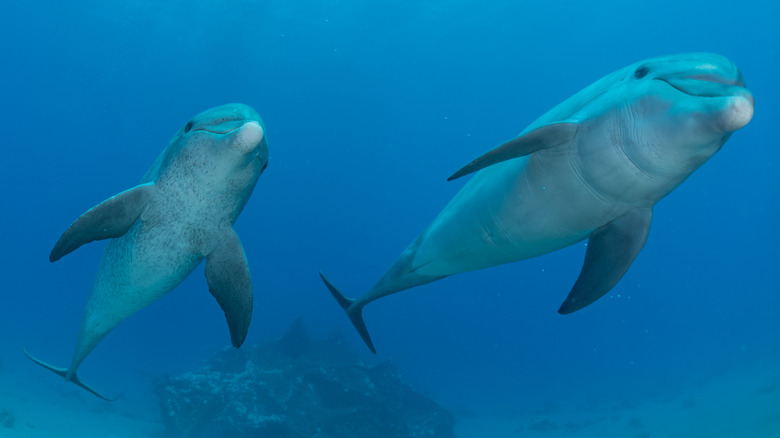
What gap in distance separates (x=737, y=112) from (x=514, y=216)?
1.54 meters

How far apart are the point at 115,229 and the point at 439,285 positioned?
52262mm

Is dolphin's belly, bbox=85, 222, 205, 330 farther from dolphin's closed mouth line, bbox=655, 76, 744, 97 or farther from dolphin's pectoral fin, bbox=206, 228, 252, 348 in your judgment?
dolphin's closed mouth line, bbox=655, 76, 744, 97

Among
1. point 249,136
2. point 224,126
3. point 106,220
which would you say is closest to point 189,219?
point 106,220

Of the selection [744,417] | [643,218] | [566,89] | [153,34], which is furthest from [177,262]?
[566,89]

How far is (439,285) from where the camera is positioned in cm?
5447

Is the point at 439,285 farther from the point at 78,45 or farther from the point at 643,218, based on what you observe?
the point at 643,218

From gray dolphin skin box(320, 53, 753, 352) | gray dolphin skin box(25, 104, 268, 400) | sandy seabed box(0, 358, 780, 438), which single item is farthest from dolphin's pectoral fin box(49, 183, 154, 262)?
sandy seabed box(0, 358, 780, 438)

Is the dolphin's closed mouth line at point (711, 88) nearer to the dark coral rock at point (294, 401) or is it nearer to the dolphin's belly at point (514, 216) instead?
the dolphin's belly at point (514, 216)

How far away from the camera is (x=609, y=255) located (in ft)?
10.5

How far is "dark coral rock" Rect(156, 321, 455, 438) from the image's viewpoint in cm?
1223

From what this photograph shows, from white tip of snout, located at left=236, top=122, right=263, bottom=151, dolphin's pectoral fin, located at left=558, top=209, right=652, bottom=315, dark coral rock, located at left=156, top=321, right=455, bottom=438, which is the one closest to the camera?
white tip of snout, located at left=236, top=122, right=263, bottom=151

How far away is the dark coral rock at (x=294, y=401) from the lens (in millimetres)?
12234

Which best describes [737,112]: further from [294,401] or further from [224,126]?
[294,401]

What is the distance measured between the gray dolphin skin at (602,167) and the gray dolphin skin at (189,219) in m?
1.60
